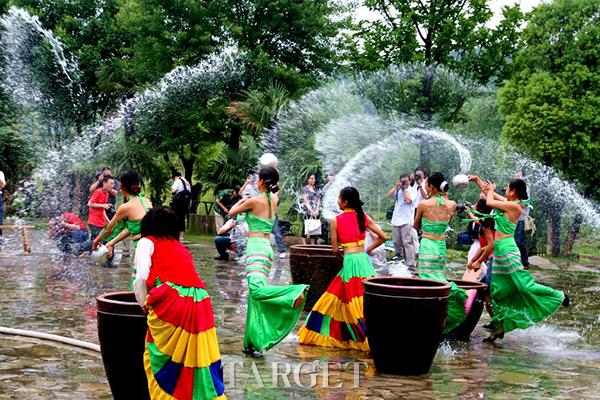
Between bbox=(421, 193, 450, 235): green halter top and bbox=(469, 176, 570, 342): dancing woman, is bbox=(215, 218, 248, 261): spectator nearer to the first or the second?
A: bbox=(421, 193, 450, 235): green halter top

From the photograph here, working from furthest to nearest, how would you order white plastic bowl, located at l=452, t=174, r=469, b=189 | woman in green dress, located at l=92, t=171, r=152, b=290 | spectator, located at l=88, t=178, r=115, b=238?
spectator, located at l=88, t=178, r=115, b=238
white plastic bowl, located at l=452, t=174, r=469, b=189
woman in green dress, located at l=92, t=171, r=152, b=290

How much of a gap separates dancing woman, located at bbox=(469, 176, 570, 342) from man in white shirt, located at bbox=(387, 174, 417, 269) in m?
5.88

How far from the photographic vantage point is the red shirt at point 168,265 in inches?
198

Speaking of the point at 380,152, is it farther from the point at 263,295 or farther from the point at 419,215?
the point at 263,295

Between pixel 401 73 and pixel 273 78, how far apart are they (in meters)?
4.49

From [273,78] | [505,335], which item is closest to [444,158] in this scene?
[273,78]

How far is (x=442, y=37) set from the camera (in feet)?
87.6

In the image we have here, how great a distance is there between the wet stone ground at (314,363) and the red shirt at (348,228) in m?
1.18

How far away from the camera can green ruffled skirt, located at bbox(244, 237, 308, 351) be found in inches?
296

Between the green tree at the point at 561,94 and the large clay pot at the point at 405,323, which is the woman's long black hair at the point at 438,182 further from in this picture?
the green tree at the point at 561,94

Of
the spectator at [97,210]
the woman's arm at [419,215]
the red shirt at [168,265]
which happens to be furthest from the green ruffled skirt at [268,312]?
the spectator at [97,210]

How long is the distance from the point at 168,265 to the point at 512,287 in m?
5.13

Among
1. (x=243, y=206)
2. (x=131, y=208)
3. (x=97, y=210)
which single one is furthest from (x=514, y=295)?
(x=97, y=210)

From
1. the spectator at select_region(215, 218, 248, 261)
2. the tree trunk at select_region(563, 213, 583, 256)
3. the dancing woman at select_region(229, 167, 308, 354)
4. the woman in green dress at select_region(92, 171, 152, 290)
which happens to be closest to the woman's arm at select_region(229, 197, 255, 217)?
the dancing woman at select_region(229, 167, 308, 354)
